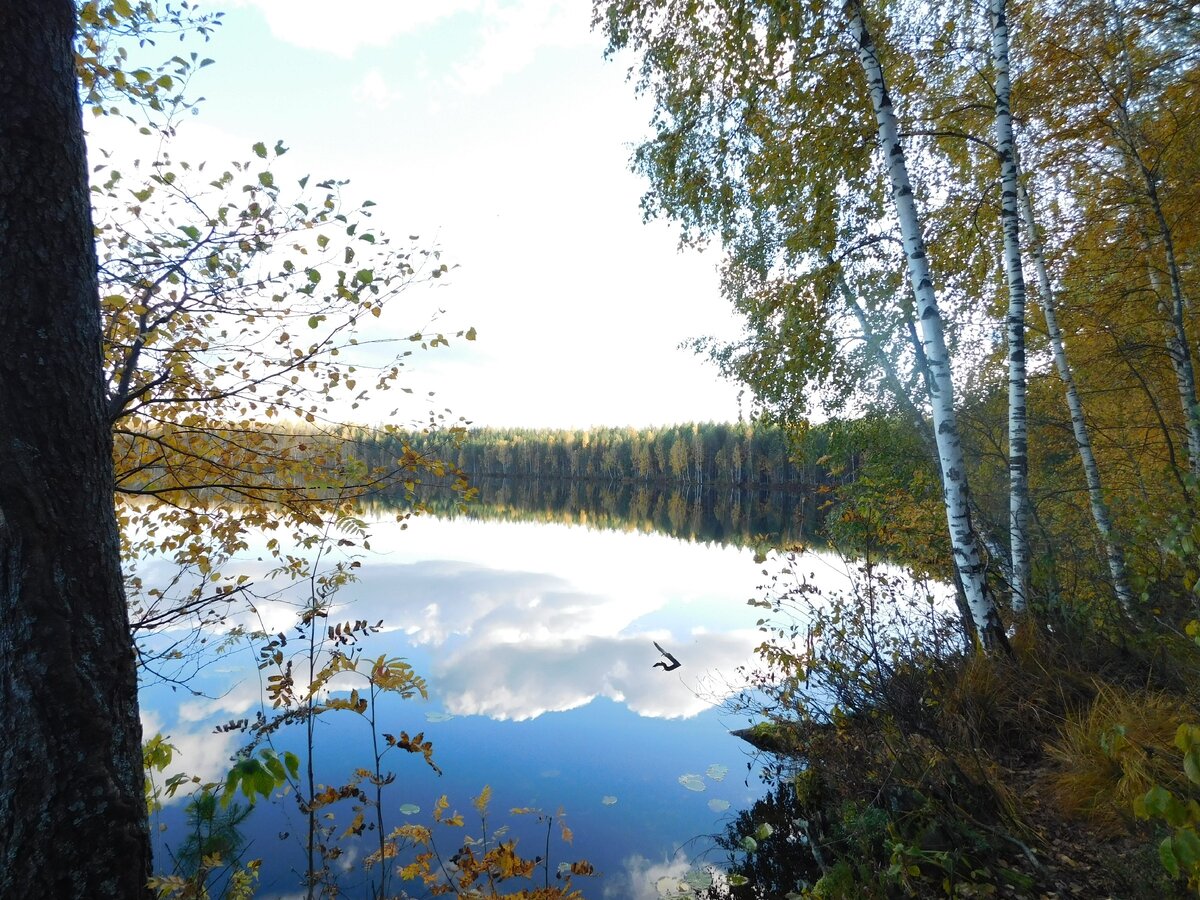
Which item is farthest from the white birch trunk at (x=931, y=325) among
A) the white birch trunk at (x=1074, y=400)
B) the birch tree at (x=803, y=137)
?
the white birch trunk at (x=1074, y=400)

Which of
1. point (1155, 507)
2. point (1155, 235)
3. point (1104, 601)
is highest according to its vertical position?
point (1155, 235)

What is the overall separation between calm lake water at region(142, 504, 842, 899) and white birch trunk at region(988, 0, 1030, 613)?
345cm

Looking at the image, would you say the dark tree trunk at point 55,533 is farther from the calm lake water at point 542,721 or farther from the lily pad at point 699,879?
the lily pad at point 699,879

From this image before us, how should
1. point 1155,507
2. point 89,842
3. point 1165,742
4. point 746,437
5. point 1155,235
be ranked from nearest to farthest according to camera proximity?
1. point 89,842
2. point 1165,742
3. point 1155,507
4. point 1155,235
5. point 746,437

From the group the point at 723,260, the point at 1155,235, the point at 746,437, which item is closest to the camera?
the point at 1155,235

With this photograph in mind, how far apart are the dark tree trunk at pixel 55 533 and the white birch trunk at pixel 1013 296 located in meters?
5.79

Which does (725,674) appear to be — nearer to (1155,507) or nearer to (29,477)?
(1155,507)

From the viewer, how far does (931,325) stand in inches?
170

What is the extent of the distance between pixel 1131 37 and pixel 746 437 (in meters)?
48.1

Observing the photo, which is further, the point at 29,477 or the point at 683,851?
the point at 683,851

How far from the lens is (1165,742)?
318cm

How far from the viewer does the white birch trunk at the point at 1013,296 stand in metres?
4.55

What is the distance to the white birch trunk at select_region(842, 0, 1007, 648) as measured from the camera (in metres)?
4.29

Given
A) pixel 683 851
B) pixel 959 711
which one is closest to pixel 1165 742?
pixel 959 711
